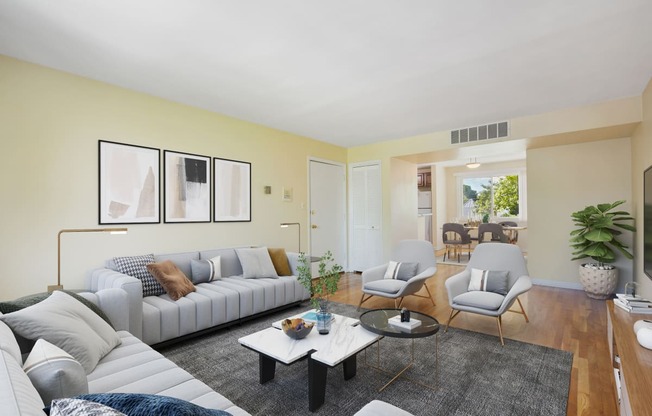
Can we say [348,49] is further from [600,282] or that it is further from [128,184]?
[600,282]

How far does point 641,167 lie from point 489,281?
2322mm

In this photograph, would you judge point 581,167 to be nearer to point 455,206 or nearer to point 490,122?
point 490,122

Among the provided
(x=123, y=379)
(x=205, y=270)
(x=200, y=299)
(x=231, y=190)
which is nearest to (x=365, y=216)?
(x=231, y=190)

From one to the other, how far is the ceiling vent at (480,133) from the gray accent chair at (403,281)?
188cm

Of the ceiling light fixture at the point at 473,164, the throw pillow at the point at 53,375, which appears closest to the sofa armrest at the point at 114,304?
the throw pillow at the point at 53,375

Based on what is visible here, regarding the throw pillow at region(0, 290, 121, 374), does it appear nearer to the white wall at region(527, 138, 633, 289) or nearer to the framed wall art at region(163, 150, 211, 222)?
the framed wall art at region(163, 150, 211, 222)

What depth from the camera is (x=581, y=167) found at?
15.8 feet

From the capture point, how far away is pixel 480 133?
15.5 ft

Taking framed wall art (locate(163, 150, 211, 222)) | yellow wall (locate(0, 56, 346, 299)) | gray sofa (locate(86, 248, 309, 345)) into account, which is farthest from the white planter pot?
framed wall art (locate(163, 150, 211, 222))

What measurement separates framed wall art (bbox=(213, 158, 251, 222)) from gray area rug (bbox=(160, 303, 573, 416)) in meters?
1.75

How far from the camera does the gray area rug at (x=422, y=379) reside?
6.52ft

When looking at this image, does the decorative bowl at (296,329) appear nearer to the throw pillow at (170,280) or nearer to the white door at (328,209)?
the throw pillow at (170,280)

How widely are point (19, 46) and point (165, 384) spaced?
9.58 feet

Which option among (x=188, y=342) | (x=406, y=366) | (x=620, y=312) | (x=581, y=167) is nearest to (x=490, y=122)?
(x=581, y=167)
